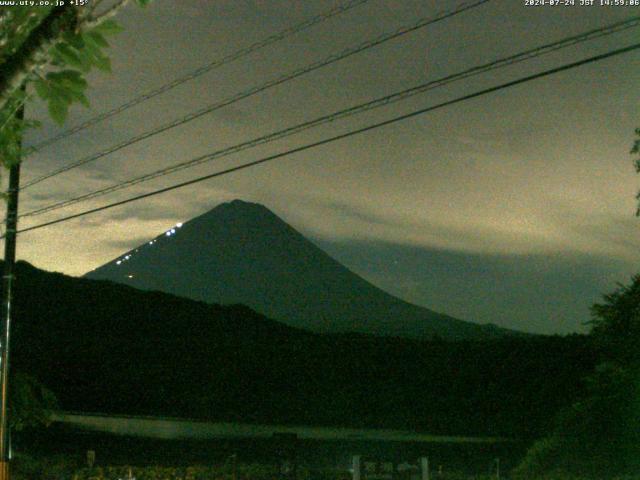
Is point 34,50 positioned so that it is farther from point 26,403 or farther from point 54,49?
point 26,403

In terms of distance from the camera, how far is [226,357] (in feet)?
173

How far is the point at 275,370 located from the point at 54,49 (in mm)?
47287

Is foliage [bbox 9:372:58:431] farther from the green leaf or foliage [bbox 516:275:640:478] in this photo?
the green leaf

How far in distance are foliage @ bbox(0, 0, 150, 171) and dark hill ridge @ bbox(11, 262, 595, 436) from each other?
34045 mm

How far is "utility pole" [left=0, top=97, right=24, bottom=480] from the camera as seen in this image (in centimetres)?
1328

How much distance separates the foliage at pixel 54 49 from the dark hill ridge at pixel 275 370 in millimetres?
34045

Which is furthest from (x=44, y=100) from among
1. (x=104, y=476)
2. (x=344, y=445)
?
(x=344, y=445)

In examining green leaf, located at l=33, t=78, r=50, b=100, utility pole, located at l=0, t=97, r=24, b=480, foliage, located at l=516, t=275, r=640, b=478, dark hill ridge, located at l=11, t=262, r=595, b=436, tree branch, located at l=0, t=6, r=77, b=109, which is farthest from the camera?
dark hill ridge, located at l=11, t=262, r=595, b=436

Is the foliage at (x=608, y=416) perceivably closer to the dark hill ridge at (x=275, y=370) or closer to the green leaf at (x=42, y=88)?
the green leaf at (x=42, y=88)

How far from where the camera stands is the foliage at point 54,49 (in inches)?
135

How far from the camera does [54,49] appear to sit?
3656mm

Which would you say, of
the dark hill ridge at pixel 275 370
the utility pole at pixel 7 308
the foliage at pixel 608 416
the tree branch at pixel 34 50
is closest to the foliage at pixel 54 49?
the tree branch at pixel 34 50

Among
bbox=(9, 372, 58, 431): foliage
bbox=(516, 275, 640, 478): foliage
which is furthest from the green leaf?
bbox=(516, 275, 640, 478): foliage

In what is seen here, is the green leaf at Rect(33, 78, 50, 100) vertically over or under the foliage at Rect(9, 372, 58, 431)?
over
